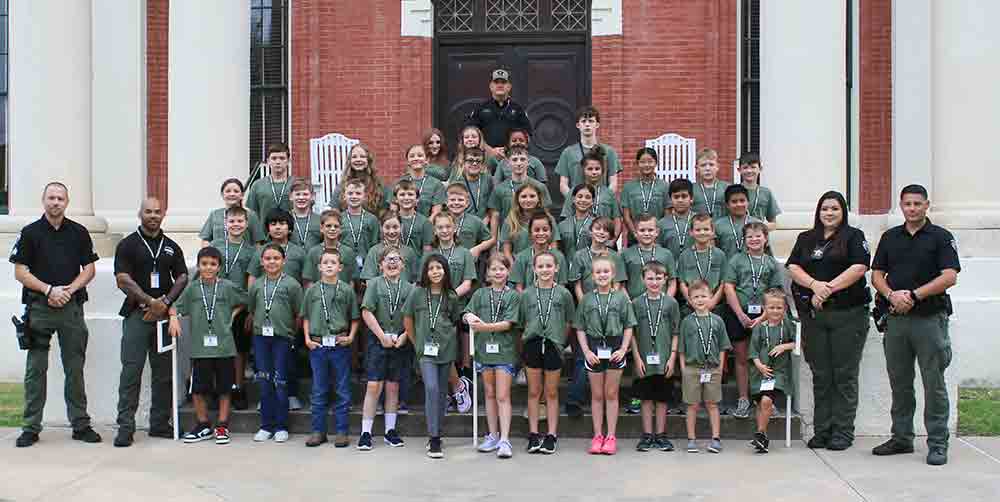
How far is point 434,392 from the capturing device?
993cm

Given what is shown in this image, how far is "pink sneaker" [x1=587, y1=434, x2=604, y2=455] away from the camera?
977cm

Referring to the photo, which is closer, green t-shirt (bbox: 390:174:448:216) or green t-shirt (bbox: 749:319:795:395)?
green t-shirt (bbox: 749:319:795:395)

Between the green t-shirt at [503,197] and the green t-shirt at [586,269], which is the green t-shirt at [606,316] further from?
the green t-shirt at [503,197]

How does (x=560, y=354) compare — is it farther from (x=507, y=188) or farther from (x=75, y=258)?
(x=75, y=258)

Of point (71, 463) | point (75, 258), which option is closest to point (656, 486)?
point (71, 463)

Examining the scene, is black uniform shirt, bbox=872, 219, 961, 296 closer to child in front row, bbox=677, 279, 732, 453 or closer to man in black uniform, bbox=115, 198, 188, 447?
child in front row, bbox=677, 279, 732, 453

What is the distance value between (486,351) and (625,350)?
40.3 inches

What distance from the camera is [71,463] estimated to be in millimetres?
9586

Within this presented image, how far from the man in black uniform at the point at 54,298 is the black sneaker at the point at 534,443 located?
3.35 metres

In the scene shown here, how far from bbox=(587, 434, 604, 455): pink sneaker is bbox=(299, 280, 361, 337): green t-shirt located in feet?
6.69

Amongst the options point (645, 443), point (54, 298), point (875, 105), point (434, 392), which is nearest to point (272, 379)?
point (434, 392)

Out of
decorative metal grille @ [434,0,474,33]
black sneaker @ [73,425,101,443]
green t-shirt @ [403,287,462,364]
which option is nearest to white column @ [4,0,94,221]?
decorative metal grille @ [434,0,474,33]

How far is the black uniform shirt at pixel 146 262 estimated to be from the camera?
33.8 feet

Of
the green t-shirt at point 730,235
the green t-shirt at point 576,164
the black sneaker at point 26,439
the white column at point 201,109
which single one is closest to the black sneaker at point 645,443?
the green t-shirt at point 730,235
